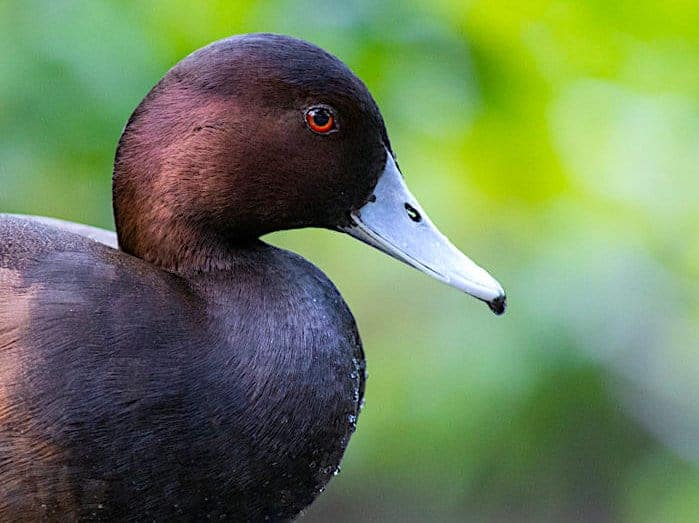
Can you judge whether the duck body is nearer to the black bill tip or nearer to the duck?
the duck

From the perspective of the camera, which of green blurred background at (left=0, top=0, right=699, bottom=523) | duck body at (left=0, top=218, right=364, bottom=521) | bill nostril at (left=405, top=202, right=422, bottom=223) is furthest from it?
green blurred background at (left=0, top=0, right=699, bottom=523)

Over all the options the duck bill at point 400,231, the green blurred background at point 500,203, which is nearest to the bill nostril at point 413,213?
the duck bill at point 400,231

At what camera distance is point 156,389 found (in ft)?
4.42

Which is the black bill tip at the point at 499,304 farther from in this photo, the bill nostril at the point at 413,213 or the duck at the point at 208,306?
the bill nostril at the point at 413,213

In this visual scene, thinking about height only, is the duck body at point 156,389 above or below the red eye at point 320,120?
below

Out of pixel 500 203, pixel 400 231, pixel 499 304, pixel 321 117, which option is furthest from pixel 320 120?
pixel 500 203

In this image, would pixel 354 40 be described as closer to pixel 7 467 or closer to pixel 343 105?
pixel 343 105

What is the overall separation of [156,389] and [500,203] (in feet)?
4.50

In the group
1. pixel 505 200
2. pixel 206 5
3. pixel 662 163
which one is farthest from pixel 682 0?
pixel 206 5

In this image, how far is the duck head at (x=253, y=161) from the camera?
1.48m

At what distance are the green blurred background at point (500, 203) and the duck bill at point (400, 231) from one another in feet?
2.78

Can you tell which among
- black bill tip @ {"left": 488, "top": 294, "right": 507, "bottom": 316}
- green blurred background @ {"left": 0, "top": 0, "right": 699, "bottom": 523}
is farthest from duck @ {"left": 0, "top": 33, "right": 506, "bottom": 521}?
green blurred background @ {"left": 0, "top": 0, "right": 699, "bottom": 523}

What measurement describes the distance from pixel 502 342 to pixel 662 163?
479 millimetres

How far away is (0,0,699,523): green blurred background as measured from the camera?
2.31m
